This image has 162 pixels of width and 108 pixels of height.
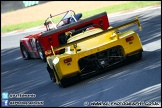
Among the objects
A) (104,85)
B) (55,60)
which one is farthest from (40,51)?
(104,85)

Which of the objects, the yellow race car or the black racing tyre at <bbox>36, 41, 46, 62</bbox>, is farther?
the black racing tyre at <bbox>36, 41, 46, 62</bbox>

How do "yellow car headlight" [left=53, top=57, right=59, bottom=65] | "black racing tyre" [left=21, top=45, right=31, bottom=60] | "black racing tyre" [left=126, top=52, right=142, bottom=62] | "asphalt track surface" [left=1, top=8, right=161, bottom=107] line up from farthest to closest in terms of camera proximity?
"black racing tyre" [left=21, top=45, right=31, bottom=60]
"black racing tyre" [left=126, top=52, right=142, bottom=62]
"yellow car headlight" [left=53, top=57, right=59, bottom=65]
"asphalt track surface" [left=1, top=8, right=161, bottom=107]

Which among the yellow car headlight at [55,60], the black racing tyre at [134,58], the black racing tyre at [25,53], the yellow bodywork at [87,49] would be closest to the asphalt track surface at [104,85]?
the black racing tyre at [134,58]

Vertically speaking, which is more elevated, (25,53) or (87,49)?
(87,49)

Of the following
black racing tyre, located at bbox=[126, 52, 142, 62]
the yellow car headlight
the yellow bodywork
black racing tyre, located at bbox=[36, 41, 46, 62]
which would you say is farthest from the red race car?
the yellow car headlight

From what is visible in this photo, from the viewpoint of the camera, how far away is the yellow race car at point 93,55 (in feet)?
30.9

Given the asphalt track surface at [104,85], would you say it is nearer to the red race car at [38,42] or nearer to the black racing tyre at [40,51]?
the black racing tyre at [40,51]

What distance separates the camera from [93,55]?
9.82 meters

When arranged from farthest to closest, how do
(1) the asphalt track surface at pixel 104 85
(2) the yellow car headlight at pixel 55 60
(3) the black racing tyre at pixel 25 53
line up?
1. (3) the black racing tyre at pixel 25 53
2. (2) the yellow car headlight at pixel 55 60
3. (1) the asphalt track surface at pixel 104 85

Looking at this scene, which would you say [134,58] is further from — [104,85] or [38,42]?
[38,42]

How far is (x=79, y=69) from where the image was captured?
956 cm

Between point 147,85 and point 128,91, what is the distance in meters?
0.36

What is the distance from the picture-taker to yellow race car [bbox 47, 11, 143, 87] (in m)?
9.43

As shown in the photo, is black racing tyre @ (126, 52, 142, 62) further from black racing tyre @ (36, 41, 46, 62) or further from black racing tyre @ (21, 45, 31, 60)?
black racing tyre @ (21, 45, 31, 60)
